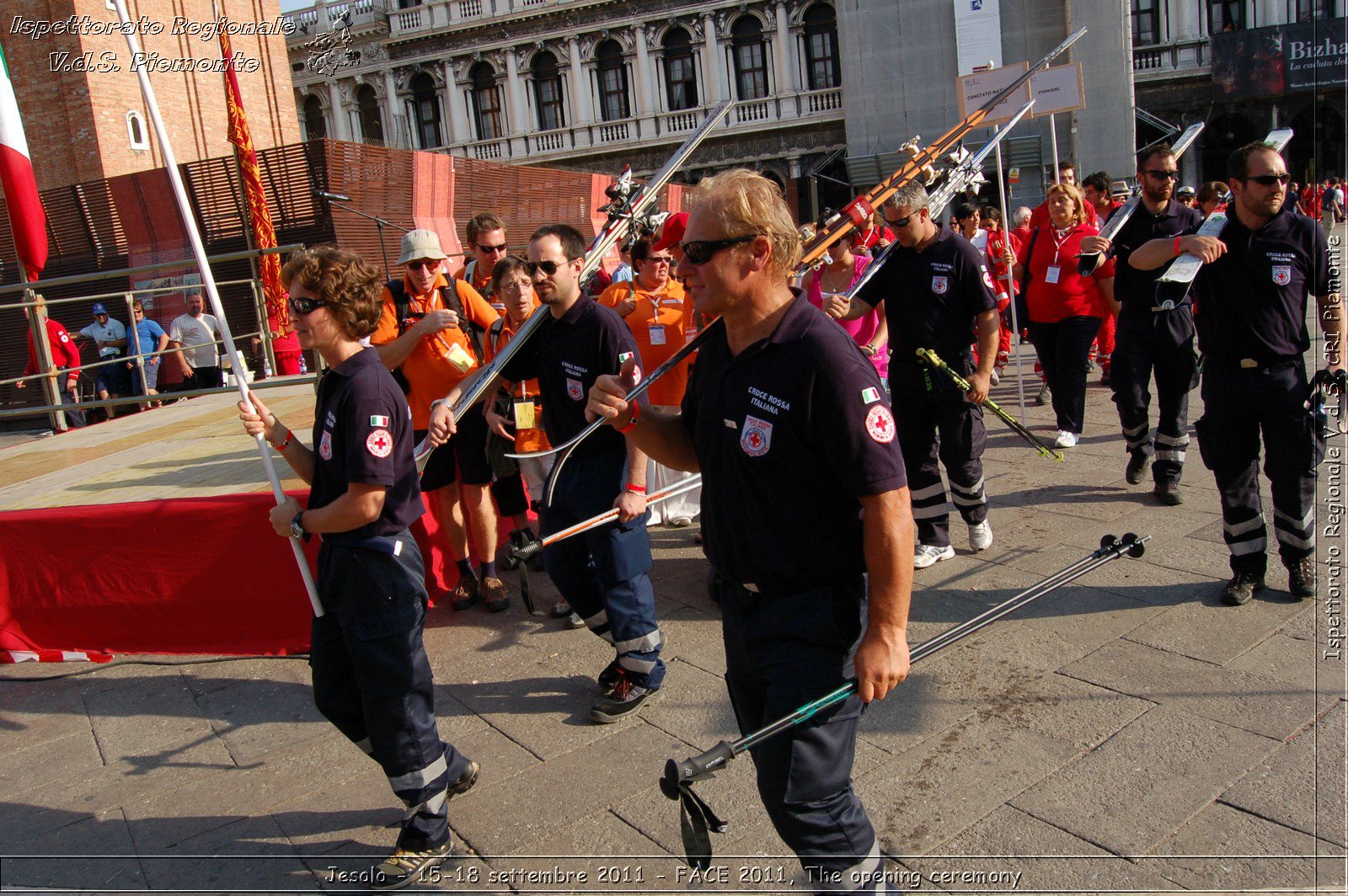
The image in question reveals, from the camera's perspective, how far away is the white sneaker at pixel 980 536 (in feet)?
18.2

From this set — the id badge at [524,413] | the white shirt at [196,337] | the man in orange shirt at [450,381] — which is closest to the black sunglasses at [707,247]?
the id badge at [524,413]

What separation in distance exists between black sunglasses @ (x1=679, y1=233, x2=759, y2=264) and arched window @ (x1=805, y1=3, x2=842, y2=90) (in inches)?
1430

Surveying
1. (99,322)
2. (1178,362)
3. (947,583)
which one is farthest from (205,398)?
(1178,362)

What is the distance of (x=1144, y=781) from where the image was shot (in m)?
3.12

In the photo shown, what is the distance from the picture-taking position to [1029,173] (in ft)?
101

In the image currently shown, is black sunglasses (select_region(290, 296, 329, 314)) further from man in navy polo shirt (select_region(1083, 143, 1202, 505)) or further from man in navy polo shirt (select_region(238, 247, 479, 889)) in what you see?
man in navy polo shirt (select_region(1083, 143, 1202, 505))

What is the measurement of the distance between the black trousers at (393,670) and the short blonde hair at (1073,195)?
649 centimetres

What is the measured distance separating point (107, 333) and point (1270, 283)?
15840mm

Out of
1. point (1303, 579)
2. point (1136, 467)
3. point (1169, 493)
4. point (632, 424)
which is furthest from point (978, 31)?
point (632, 424)

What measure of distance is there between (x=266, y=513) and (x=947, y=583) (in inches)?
139

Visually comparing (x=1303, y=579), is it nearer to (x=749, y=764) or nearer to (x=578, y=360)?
(x=749, y=764)

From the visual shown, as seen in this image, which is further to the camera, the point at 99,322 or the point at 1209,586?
the point at 99,322

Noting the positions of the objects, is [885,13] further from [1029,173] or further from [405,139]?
[405,139]

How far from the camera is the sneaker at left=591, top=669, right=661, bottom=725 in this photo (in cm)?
393
